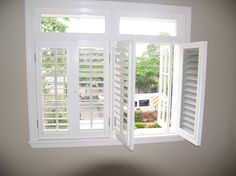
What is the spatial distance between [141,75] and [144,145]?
2.17m

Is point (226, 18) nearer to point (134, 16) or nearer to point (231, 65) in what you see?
point (231, 65)

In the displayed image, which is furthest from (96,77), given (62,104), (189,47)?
(189,47)

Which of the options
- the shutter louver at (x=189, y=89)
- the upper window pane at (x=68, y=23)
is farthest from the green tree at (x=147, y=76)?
the upper window pane at (x=68, y=23)

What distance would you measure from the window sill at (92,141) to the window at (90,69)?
0.01m

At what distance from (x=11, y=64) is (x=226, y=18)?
2510 millimetres

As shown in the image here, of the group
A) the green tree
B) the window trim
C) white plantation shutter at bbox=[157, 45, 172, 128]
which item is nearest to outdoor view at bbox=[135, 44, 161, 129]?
the green tree

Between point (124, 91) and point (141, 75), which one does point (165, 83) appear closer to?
point (124, 91)

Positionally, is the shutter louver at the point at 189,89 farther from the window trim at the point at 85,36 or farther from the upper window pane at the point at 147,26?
the upper window pane at the point at 147,26

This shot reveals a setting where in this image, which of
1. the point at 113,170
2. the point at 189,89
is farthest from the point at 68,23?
the point at 113,170

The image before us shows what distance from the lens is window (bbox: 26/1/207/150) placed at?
201 centimetres

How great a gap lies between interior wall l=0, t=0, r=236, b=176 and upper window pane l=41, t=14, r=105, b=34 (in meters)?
0.24

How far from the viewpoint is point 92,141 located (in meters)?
2.19

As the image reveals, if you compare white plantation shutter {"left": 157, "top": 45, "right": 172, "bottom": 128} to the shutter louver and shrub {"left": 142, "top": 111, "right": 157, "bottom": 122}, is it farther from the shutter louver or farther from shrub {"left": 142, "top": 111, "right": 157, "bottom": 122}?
shrub {"left": 142, "top": 111, "right": 157, "bottom": 122}

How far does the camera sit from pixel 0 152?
2.09 m
